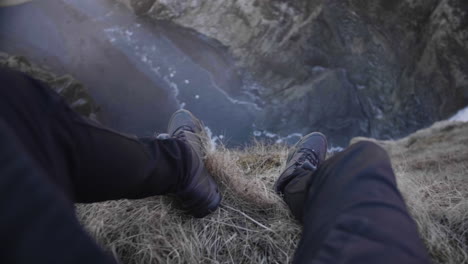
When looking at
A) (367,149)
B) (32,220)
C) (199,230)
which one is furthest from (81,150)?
(367,149)

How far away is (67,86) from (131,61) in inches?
40.7

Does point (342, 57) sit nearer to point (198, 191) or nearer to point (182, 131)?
point (182, 131)

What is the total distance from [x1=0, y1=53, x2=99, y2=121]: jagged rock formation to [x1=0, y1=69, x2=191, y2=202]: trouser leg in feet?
11.3

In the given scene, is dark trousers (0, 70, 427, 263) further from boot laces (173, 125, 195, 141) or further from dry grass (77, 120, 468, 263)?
boot laces (173, 125, 195, 141)

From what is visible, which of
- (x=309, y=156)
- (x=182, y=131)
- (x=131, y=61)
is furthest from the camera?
(x=131, y=61)

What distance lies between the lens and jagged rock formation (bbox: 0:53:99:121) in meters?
3.87

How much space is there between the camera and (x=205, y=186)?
0.93m

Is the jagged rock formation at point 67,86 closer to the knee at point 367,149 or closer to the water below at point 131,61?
the water below at point 131,61

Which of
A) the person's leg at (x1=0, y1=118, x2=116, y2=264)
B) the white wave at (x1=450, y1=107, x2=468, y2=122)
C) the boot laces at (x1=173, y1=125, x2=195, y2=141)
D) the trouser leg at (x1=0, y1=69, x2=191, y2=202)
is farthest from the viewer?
the white wave at (x1=450, y1=107, x2=468, y2=122)

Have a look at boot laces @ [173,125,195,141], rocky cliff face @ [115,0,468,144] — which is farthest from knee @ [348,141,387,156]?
rocky cliff face @ [115,0,468,144]

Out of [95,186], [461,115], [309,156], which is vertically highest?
[95,186]

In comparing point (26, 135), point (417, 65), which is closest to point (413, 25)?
point (417, 65)

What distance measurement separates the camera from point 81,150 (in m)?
0.61

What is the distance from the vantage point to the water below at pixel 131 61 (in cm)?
423
